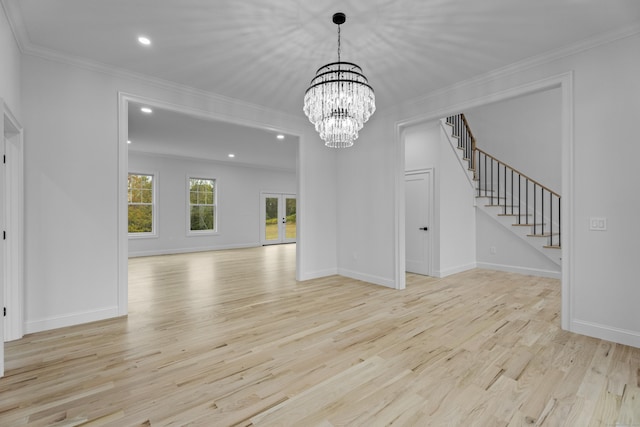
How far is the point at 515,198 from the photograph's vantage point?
6754mm

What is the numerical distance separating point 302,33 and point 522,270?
5.57 meters

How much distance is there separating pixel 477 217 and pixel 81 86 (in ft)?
22.0

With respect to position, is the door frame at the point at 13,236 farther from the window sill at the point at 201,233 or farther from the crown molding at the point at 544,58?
the window sill at the point at 201,233

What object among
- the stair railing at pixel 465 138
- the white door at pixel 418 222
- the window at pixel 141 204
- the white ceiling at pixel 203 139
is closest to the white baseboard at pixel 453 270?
the white door at pixel 418 222

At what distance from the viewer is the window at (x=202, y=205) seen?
365 inches

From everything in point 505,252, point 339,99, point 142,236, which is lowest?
point 505,252

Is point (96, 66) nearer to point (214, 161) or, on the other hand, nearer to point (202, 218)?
point (214, 161)

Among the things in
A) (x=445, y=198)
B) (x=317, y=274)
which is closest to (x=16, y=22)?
(x=317, y=274)

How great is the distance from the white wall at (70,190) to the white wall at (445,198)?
431 centimetres

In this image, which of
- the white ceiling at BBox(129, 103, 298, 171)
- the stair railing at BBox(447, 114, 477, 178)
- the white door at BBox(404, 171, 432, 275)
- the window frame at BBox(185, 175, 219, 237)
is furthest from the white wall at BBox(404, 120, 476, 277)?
the window frame at BBox(185, 175, 219, 237)

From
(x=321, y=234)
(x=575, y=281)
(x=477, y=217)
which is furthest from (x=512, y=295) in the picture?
(x=321, y=234)

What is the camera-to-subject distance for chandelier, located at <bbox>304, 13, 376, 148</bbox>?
2.56 m

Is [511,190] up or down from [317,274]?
up

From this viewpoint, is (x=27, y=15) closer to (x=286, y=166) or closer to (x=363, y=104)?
(x=363, y=104)
